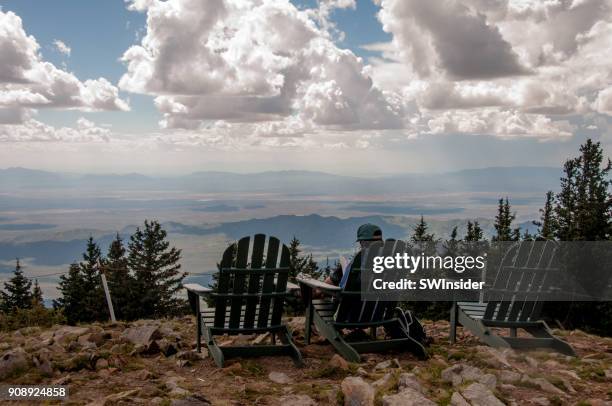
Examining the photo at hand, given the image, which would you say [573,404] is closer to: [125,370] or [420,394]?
[420,394]

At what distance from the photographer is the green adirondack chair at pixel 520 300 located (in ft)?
23.0

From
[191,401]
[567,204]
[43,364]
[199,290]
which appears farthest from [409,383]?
[567,204]

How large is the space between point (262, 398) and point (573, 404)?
8.13 ft

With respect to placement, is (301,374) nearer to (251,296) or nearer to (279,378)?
(279,378)

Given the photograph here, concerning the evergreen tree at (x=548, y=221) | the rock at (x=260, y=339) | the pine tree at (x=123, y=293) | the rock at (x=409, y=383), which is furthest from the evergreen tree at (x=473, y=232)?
the rock at (x=409, y=383)

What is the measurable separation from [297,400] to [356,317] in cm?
214

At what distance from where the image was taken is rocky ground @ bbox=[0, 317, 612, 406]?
470 cm

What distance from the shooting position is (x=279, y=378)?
18.8 ft

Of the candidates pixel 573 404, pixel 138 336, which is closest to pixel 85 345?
pixel 138 336

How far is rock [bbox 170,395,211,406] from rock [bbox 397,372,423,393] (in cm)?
155

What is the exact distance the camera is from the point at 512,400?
4.62 metres


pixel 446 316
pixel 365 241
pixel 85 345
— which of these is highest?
pixel 365 241

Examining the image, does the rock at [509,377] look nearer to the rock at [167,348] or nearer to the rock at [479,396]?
the rock at [479,396]

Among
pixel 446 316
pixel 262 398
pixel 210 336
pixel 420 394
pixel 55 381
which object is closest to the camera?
pixel 420 394
